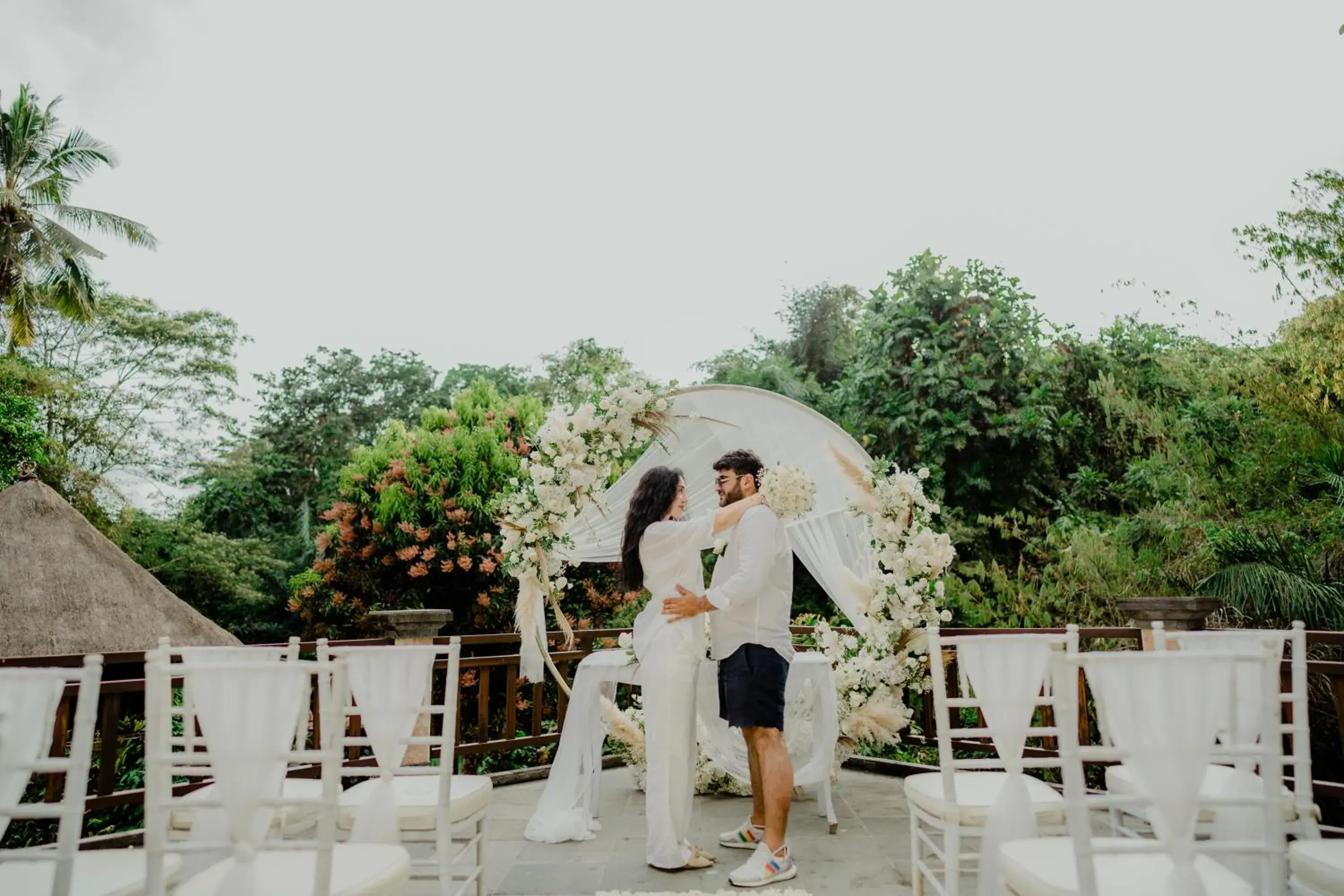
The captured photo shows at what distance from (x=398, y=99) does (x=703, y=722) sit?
992 cm

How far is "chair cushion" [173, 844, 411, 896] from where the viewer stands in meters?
1.94

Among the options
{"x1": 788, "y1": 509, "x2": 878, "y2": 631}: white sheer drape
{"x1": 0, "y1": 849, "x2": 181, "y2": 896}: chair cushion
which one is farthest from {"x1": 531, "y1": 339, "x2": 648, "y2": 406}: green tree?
{"x1": 0, "y1": 849, "x2": 181, "y2": 896}: chair cushion

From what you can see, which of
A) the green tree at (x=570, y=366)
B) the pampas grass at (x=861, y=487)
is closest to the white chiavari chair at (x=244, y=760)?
the pampas grass at (x=861, y=487)

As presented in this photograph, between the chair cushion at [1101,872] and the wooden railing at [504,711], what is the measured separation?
6.35 ft

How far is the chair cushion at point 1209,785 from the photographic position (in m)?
2.58

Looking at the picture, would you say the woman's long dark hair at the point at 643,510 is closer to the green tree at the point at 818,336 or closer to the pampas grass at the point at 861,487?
the pampas grass at the point at 861,487

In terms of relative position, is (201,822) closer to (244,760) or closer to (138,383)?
(244,760)

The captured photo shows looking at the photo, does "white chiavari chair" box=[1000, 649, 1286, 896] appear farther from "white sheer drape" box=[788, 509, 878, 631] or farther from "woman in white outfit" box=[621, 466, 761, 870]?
"white sheer drape" box=[788, 509, 878, 631]

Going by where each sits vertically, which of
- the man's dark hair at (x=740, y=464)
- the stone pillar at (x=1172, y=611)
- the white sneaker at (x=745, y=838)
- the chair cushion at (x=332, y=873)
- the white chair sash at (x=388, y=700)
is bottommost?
the white sneaker at (x=745, y=838)

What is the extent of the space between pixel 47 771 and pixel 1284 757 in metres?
3.00

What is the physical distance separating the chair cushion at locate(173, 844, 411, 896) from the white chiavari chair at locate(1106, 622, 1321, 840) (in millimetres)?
1803

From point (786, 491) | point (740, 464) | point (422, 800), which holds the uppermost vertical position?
point (740, 464)

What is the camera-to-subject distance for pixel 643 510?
149 inches

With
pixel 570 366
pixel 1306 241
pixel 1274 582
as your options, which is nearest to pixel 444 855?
pixel 1274 582
